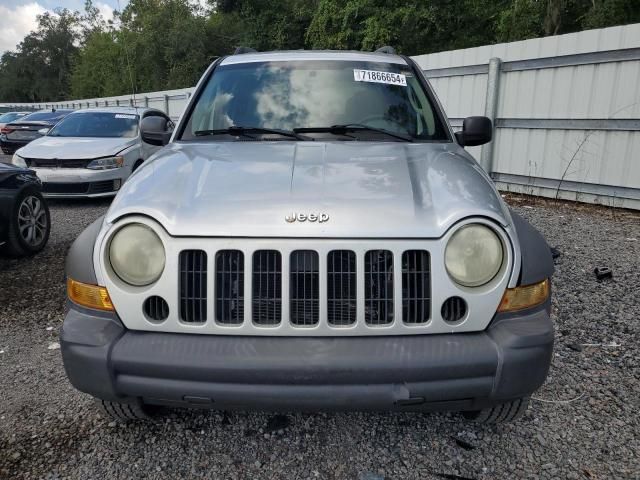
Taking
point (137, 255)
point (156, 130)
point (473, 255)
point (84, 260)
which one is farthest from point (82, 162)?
point (473, 255)

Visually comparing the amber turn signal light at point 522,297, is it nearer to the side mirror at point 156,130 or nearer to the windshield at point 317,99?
the windshield at point 317,99

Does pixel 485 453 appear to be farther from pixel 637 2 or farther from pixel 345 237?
pixel 637 2

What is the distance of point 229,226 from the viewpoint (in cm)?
189

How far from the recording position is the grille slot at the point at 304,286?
188 cm

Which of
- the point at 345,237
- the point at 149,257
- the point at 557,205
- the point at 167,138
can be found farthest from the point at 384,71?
the point at 557,205

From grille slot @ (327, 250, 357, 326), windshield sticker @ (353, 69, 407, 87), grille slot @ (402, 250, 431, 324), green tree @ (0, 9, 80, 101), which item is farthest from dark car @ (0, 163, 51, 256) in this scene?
green tree @ (0, 9, 80, 101)

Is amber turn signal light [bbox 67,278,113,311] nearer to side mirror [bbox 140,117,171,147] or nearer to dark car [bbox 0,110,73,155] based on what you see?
side mirror [bbox 140,117,171,147]

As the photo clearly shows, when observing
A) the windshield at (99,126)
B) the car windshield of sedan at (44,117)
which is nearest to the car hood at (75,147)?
the windshield at (99,126)

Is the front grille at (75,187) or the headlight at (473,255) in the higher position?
the headlight at (473,255)

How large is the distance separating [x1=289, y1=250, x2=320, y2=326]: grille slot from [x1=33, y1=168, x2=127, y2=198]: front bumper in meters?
6.57

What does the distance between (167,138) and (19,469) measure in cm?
211

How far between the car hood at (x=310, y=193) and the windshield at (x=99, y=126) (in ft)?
22.1

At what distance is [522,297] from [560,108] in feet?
Result: 21.6

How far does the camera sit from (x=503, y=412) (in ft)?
7.14
